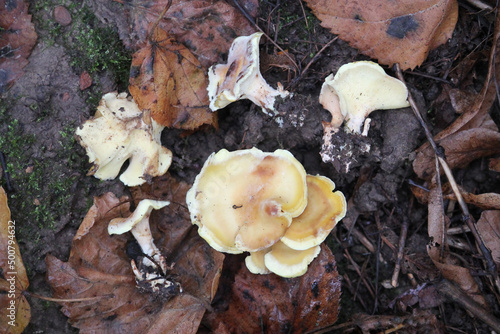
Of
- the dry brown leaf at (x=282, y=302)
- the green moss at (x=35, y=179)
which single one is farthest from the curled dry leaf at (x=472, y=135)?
the green moss at (x=35, y=179)

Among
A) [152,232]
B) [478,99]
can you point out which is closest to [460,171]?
[478,99]

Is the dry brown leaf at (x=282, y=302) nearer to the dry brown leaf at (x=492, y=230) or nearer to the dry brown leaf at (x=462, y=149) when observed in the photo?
the dry brown leaf at (x=462, y=149)

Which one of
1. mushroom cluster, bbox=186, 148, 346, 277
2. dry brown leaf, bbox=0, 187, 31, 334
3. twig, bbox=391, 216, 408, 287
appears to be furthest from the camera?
twig, bbox=391, 216, 408, 287

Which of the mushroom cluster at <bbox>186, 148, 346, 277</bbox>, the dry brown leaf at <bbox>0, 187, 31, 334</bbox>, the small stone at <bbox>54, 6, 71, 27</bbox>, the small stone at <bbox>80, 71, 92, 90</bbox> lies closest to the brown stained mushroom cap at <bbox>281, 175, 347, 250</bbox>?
the mushroom cluster at <bbox>186, 148, 346, 277</bbox>

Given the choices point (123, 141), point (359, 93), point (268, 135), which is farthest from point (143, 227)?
point (359, 93)

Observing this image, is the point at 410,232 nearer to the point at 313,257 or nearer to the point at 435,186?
the point at 435,186

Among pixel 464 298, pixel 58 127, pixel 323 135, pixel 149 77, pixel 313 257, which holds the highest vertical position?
pixel 149 77

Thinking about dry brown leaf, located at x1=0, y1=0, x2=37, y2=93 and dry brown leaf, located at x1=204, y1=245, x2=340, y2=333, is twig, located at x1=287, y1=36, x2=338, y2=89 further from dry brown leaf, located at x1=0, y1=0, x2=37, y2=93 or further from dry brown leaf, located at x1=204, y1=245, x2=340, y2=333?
dry brown leaf, located at x1=0, y1=0, x2=37, y2=93
